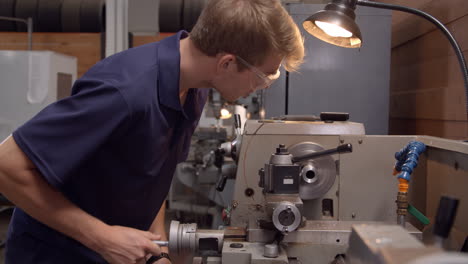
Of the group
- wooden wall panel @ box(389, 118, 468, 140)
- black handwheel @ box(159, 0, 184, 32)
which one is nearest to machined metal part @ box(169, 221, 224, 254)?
wooden wall panel @ box(389, 118, 468, 140)

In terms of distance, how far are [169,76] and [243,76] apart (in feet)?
0.59

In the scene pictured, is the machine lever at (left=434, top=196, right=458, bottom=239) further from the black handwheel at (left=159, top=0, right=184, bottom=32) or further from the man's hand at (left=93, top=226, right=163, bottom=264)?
the black handwheel at (left=159, top=0, right=184, bottom=32)

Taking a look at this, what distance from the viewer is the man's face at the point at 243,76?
1.01m

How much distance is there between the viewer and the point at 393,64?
240 cm

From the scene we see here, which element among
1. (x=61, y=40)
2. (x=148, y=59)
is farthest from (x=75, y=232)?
(x=61, y=40)

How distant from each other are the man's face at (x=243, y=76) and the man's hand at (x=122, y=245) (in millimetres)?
407

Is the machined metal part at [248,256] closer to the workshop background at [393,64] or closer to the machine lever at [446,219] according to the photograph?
the machine lever at [446,219]

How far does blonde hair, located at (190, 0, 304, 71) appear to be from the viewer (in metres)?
0.93

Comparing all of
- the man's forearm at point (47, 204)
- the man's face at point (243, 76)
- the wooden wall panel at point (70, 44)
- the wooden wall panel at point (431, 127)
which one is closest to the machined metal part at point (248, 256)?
the man's forearm at point (47, 204)

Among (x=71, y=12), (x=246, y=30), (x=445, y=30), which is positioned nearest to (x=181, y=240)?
(x=246, y=30)

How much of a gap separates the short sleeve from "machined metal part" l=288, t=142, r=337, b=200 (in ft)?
1.55

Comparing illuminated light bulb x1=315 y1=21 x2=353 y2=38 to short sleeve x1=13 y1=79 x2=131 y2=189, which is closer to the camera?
short sleeve x1=13 y1=79 x2=131 y2=189

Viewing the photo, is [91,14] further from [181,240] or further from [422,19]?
[181,240]

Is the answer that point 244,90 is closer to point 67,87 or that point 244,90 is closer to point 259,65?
point 259,65
